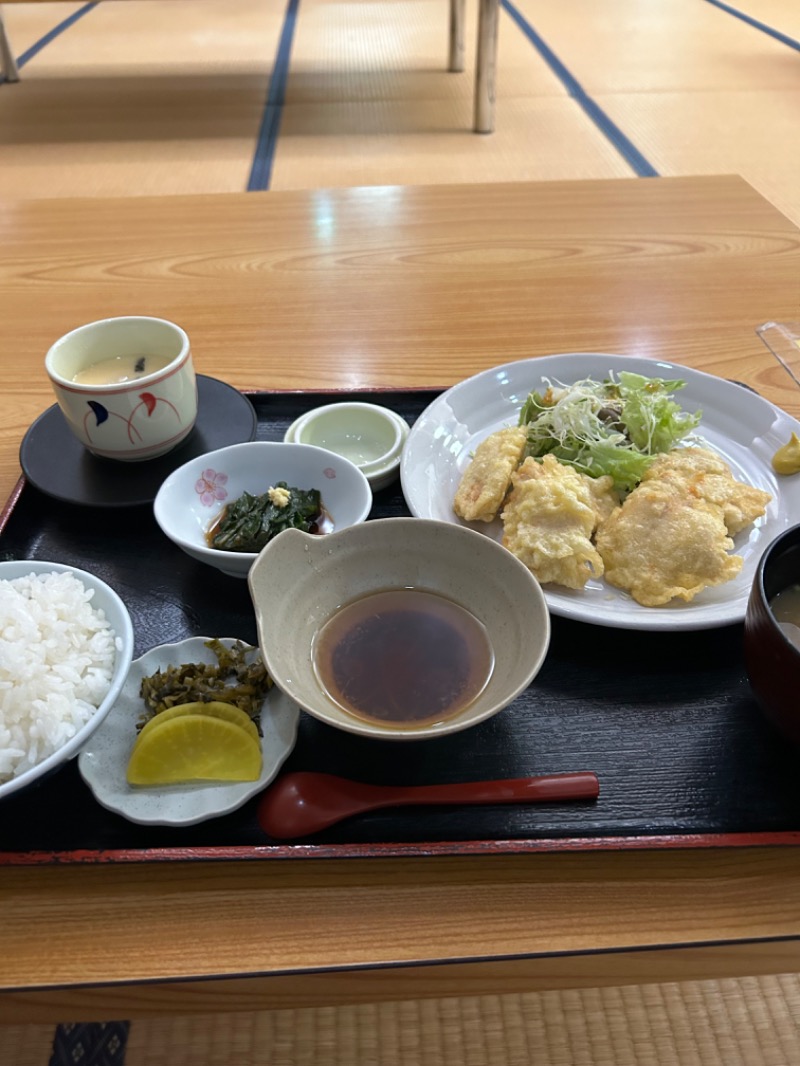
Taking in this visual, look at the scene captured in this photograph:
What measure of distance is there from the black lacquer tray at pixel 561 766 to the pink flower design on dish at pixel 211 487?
23cm

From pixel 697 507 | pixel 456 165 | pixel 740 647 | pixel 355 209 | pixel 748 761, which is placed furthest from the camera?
pixel 456 165

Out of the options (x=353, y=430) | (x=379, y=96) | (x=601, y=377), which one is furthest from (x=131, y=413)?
(x=379, y=96)

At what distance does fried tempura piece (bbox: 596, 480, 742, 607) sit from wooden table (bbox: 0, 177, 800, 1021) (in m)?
0.47

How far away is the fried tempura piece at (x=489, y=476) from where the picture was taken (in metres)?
1.49

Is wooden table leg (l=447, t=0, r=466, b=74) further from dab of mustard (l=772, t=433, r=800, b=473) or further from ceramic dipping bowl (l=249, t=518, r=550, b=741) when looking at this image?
ceramic dipping bowl (l=249, t=518, r=550, b=741)

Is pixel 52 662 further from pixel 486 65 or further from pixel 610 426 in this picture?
pixel 486 65

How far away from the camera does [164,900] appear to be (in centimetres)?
97

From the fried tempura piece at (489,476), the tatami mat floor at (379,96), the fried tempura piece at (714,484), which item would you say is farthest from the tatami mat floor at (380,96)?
the fried tempura piece at (489,476)

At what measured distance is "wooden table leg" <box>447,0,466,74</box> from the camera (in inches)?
220

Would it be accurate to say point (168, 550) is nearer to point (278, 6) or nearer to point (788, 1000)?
point (788, 1000)

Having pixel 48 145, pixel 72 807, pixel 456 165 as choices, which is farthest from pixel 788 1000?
pixel 48 145

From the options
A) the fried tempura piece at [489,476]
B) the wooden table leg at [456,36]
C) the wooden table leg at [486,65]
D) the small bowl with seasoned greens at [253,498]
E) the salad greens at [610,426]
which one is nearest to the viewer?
the small bowl with seasoned greens at [253,498]

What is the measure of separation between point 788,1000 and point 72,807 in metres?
1.43

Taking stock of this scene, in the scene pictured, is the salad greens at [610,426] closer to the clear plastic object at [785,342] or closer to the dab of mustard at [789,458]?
the dab of mustard at [789,458]
